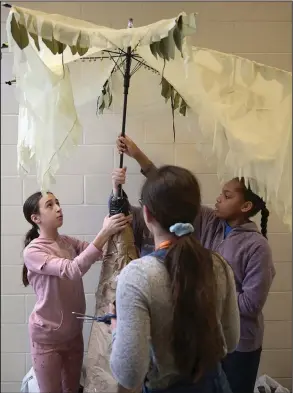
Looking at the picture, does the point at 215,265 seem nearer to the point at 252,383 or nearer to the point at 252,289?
the point at 252,289

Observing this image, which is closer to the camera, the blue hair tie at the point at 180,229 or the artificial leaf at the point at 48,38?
the blue hair tie at the point at 180,229

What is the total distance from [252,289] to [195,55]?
A: 82 cm

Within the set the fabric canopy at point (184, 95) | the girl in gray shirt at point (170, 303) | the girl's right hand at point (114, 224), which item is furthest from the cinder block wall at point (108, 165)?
the girl in gray shirt at point (170, 303)

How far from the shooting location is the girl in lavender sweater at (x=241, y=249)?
66.4 inches

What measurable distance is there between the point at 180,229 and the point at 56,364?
923mm

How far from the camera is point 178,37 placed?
1.29 meters

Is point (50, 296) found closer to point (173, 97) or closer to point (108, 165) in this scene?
point (108, 165)

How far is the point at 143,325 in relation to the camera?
44.4 inches

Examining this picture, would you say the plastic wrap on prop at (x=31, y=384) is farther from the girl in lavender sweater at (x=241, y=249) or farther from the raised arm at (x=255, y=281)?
the raised arm at (x=255, y=281)

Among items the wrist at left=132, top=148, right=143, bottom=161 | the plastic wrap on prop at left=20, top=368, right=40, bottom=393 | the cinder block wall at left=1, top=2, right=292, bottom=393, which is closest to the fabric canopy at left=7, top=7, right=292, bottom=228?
the wrist at left=132, top=148, right=143, bottom=161

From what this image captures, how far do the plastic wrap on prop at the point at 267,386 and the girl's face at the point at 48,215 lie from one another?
115cm

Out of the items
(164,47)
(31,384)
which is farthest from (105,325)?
(164,47)

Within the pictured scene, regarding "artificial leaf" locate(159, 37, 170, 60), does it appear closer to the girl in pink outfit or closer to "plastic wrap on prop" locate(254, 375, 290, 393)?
the girl in pink outfit

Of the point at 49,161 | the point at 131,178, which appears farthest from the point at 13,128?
the point at 49,161
